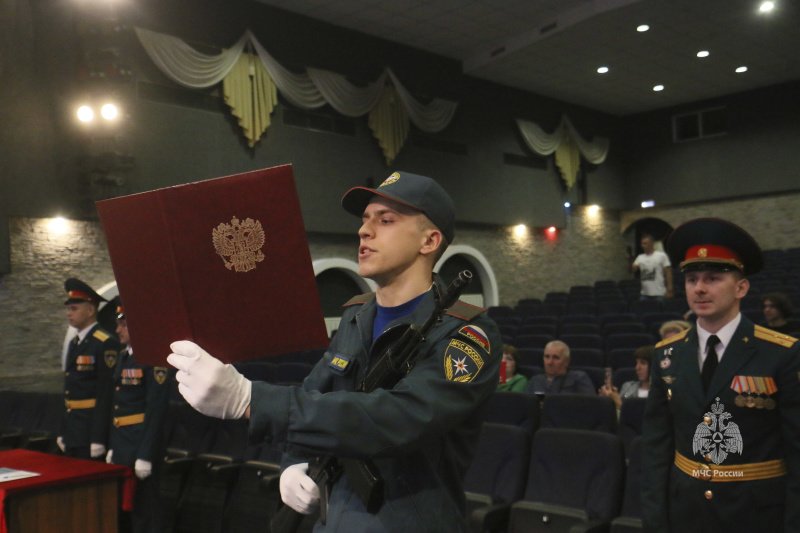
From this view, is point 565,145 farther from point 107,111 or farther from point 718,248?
point 718,248

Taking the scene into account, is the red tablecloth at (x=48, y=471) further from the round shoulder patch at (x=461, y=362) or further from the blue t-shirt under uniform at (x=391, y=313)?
the round shoulder patch at (x=461, y=362)

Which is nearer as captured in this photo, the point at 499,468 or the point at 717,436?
the point at 717,436

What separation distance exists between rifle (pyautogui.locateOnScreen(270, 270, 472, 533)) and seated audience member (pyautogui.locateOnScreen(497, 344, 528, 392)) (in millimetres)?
4367

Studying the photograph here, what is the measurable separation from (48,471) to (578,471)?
8.16 ft

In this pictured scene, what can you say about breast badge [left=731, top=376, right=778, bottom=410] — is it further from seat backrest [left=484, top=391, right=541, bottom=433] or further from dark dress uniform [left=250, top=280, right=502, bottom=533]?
seat backrest [left=484, top=391, right=541, bottom=433]

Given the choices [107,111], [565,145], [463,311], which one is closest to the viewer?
[463,311]

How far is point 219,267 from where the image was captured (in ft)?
4.29

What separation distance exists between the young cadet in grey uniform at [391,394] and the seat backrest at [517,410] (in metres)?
2.68

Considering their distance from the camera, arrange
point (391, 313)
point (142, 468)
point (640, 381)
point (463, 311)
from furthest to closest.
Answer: point (640, 381) → point (142, 468) → point (391, 313) → point (463, 311)

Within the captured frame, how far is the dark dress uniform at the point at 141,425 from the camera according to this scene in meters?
4.10

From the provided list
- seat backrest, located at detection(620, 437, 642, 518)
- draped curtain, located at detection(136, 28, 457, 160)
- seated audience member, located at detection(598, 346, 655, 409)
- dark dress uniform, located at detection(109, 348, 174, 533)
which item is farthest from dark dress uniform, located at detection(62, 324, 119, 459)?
draped curtain, located at detection(136, 28, 457, 160)

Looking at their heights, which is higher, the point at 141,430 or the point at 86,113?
the point at 86,113

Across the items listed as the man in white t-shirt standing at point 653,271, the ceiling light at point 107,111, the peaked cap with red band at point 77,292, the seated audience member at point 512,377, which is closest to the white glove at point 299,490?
the peaked cap with red band at point 77,292

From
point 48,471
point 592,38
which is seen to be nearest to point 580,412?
point 48,471
